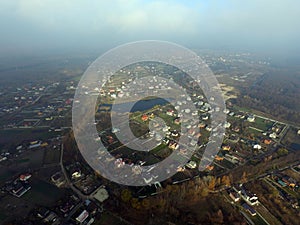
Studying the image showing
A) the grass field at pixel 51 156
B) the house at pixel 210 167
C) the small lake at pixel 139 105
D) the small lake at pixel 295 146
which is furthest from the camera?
the small lake at pixel 139 105

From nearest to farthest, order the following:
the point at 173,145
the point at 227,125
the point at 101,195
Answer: the point at 101,195 < the point at 173,145 < the point at 227,125

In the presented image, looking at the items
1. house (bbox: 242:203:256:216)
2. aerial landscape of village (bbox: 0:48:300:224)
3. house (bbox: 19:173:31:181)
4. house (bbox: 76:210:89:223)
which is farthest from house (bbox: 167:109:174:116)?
house (bbox: 76:210:89:223)

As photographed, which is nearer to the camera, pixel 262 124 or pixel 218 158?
pixel 218 158

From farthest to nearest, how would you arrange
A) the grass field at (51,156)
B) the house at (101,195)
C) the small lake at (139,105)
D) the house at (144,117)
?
the small lake at (139,105) → the house at (144,117) → the grass field at (51,156) → the house at (101,195)

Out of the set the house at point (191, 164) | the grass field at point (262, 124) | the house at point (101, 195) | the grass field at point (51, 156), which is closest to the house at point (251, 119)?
the grass field at point (262, 124)

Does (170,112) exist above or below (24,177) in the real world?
below

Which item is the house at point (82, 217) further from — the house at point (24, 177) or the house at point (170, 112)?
the house at point (170, 112)

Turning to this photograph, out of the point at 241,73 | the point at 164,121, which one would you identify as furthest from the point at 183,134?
the point at 241,73

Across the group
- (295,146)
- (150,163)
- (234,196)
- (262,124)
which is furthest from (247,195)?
(262,124)

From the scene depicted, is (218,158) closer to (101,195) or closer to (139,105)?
(101,195)

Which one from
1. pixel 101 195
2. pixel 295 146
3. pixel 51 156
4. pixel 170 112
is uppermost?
pixel 101 195

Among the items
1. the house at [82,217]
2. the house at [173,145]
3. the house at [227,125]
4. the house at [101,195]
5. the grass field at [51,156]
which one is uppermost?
the house at [82,217]
